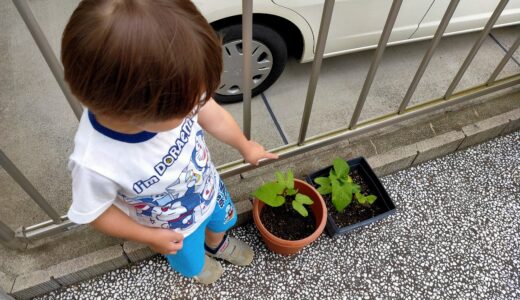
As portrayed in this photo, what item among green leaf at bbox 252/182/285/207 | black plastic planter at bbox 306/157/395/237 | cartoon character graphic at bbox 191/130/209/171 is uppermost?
cartoon character graphic at bbox 191/130/209/171

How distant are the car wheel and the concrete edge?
495 mm

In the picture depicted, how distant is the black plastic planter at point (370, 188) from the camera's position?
5.46 ft

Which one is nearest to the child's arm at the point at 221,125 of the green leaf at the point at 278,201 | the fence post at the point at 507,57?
the green leaf at the point at 278,201

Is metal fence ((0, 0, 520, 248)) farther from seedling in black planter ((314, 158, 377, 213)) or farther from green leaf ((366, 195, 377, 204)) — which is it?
green leaf ((366, 195, 377, 204))

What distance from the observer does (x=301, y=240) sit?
1.53 m

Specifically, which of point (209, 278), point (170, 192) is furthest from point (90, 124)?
point (209, 278)

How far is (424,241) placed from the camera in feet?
5.90

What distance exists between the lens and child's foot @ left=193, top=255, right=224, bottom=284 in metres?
1.59

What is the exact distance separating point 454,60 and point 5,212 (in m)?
2.53

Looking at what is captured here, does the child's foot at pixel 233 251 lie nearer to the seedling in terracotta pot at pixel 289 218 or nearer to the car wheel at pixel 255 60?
the seedling in terracotta pot at pixel 289 218

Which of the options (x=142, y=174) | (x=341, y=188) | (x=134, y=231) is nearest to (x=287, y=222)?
(x=341, y=188)

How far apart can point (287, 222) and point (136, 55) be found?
1171 millimetres

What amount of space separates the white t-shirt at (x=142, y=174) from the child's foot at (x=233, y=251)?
44cm

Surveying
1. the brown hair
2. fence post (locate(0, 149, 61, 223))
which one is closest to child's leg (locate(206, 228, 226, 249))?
fence post (locate(0, 149, 61, 223))
